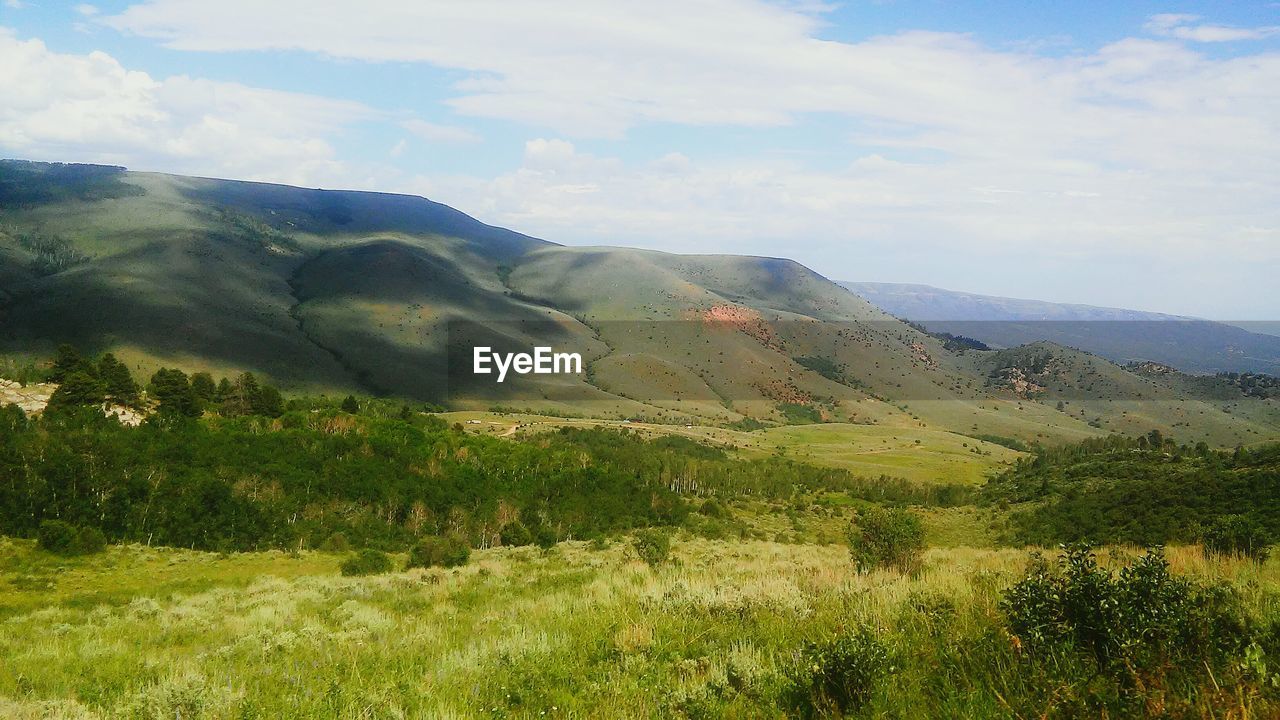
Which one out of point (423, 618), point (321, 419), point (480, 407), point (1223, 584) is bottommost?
point (480, 407)

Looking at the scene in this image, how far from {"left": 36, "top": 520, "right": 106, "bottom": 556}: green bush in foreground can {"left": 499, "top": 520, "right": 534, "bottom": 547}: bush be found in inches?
1043

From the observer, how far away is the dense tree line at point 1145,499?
3500 centimetres

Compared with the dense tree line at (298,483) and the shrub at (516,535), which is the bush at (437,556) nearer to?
the dense tree line at (298,483)

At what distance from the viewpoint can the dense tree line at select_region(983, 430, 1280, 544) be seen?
35.0 meters

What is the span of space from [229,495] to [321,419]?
55.6 ft

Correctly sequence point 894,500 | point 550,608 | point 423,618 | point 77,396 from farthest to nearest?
1. point 894,500
2. point 77,396
3. point 423,618
4. point 550,608

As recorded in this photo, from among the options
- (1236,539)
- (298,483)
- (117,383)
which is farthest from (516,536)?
(1236,539)

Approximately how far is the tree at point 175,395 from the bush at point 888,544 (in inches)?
2598

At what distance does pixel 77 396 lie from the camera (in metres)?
60.6

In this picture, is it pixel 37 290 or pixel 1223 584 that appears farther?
pixel 37 290

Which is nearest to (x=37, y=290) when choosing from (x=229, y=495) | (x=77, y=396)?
(x=77, y=396)

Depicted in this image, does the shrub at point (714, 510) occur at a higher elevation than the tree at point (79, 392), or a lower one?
lower

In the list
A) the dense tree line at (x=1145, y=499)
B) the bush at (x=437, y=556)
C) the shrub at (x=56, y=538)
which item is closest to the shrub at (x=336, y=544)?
the bush at (x=437, y=556)

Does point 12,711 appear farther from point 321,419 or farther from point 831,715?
point 321,419
